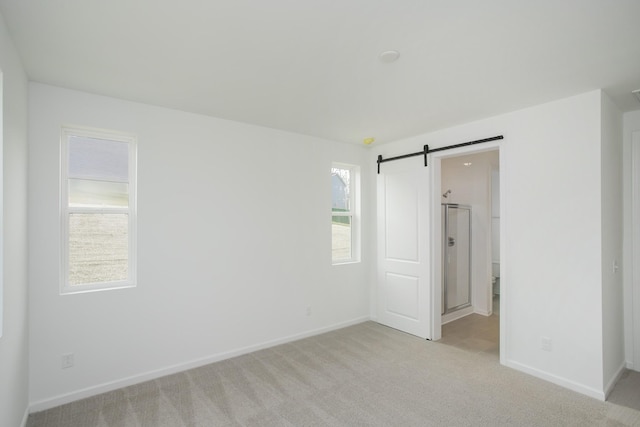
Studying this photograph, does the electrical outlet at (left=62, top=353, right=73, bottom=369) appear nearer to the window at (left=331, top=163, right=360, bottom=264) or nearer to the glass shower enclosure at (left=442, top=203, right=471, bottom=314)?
the window at (left=331, top=163, right=360, bottom=264)

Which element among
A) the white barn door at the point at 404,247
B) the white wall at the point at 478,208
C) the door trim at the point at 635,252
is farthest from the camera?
the white wall at the point at 478,208

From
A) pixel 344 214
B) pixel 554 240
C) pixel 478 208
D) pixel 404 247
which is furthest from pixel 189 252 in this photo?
pixel 478 208

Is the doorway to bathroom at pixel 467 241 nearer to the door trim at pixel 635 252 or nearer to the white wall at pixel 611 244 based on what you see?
the door trim at pixel 635 252

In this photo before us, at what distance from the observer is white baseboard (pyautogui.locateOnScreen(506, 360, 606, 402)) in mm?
2615

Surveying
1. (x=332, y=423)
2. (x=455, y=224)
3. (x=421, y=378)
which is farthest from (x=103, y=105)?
(x=455, y=224)

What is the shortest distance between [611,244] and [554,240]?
493 mm

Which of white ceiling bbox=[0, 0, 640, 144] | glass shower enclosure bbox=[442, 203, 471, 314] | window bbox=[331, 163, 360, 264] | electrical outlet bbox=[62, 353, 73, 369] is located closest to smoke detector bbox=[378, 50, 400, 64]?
white ceiling bbox=[0, 0, 640, 144]

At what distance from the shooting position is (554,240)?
291cm

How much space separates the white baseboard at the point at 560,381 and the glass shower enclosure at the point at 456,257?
1.52 meters

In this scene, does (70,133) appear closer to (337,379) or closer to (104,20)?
(104,20)

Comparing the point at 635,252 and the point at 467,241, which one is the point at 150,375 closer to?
the point at 467,241

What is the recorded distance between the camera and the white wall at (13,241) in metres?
1.77

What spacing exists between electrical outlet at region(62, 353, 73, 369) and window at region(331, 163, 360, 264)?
299 cm

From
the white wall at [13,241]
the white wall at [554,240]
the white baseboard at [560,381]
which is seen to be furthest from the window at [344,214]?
the white wall at [13,241]
